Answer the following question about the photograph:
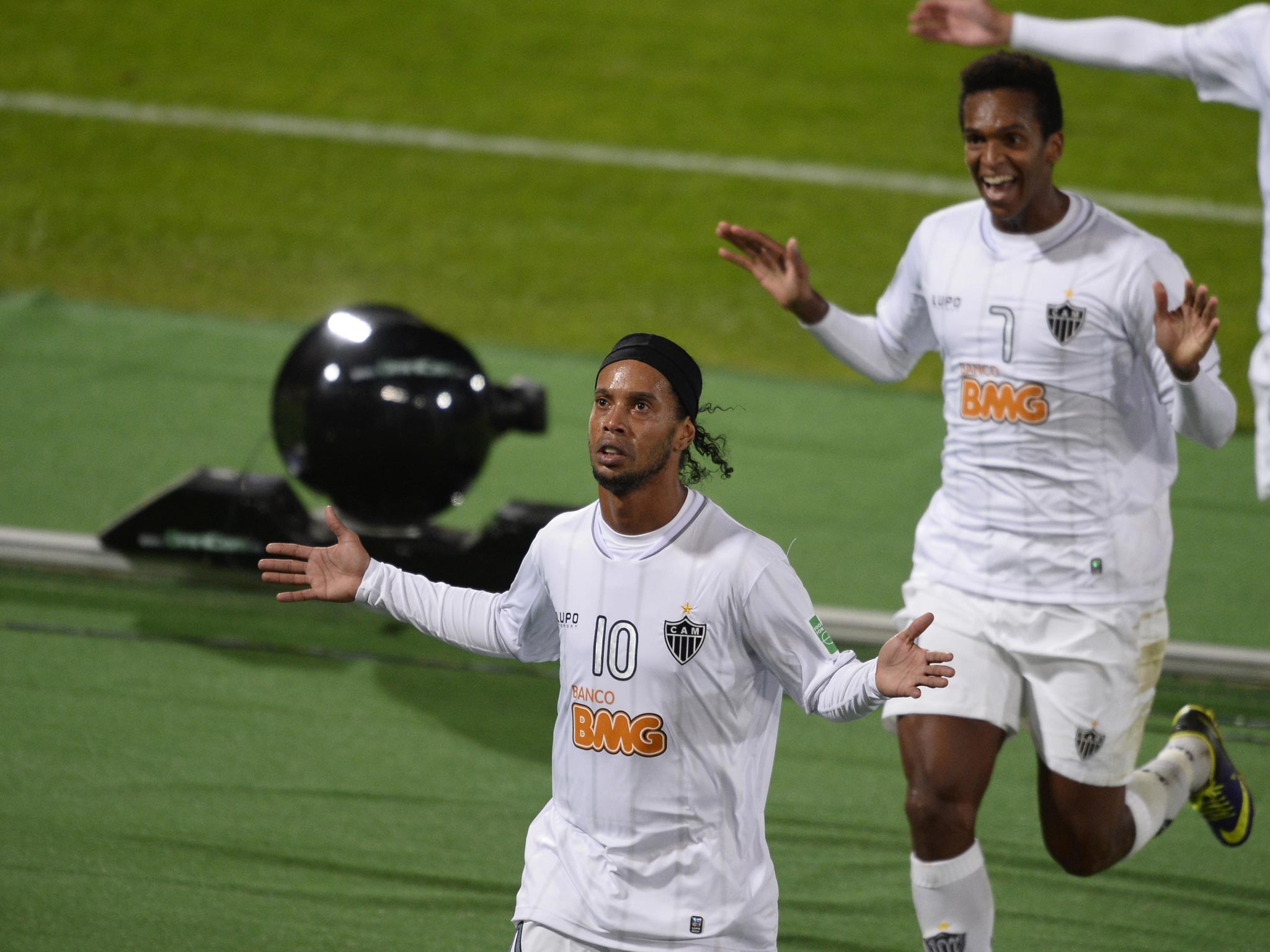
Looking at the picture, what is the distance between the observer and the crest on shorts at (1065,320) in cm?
466

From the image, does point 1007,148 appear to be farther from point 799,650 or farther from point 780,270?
point 799,650

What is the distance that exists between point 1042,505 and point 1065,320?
20.3 inches

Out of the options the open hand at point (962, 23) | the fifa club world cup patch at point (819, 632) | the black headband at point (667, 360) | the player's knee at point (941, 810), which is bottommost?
the player's knee at point (941, 810)

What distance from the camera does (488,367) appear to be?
10.1m

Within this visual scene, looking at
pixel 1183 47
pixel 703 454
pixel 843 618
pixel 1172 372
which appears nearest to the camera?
pixel 703 454

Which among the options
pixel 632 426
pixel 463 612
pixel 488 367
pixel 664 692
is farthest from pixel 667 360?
pixel 488 367

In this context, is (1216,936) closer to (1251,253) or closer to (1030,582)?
(1030,582)

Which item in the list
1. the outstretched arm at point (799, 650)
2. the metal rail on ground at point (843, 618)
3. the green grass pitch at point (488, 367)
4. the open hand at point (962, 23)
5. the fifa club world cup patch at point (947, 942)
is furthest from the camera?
the metal rail on ground at point (843, 618)

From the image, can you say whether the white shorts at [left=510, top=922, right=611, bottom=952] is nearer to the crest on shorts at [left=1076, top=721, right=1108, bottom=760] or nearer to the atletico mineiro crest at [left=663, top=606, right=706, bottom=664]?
the atletico mineiro crest at [left=663, top=606, right=706, bottom=664]

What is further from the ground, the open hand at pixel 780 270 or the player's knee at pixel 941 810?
the open hand at pixel 780 270

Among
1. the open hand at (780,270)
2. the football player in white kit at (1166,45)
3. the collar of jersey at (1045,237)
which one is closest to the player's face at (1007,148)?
the collar of jersey at (1045,237)

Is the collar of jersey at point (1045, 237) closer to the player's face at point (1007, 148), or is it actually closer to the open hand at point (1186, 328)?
the player's face at point (1007, 148)

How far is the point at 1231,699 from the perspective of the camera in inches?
264

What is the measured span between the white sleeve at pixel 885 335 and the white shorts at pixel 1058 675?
2.76ft
